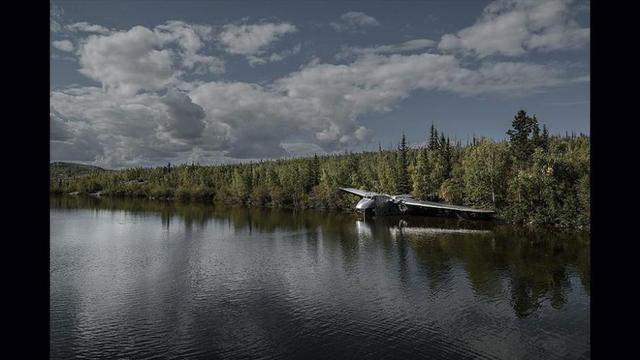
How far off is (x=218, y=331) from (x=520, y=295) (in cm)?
2345

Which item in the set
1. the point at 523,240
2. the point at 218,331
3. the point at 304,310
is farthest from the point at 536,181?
the point at 218,331

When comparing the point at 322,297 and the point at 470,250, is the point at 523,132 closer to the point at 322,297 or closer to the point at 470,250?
the point at 470,250

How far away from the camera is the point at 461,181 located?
329ft

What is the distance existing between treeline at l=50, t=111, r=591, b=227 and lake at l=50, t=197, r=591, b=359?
36.9 feet

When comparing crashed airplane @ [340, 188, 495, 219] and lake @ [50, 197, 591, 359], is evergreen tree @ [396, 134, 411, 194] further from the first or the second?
lake @ [50, 197, 591, 359]

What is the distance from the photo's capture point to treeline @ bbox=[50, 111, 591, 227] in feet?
243

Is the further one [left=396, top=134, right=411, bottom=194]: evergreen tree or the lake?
[left=396, top=134, right=411, bottom=194]: evergreen tree

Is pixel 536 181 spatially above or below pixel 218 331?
above

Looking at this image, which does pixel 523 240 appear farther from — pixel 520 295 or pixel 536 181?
pixel 520 295

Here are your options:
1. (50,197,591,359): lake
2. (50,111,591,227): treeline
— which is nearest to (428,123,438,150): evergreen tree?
(50,111,591,227): treeline

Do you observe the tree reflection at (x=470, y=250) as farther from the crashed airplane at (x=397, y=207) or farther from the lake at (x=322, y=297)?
the crashed airplane at (x=397, y=207)
